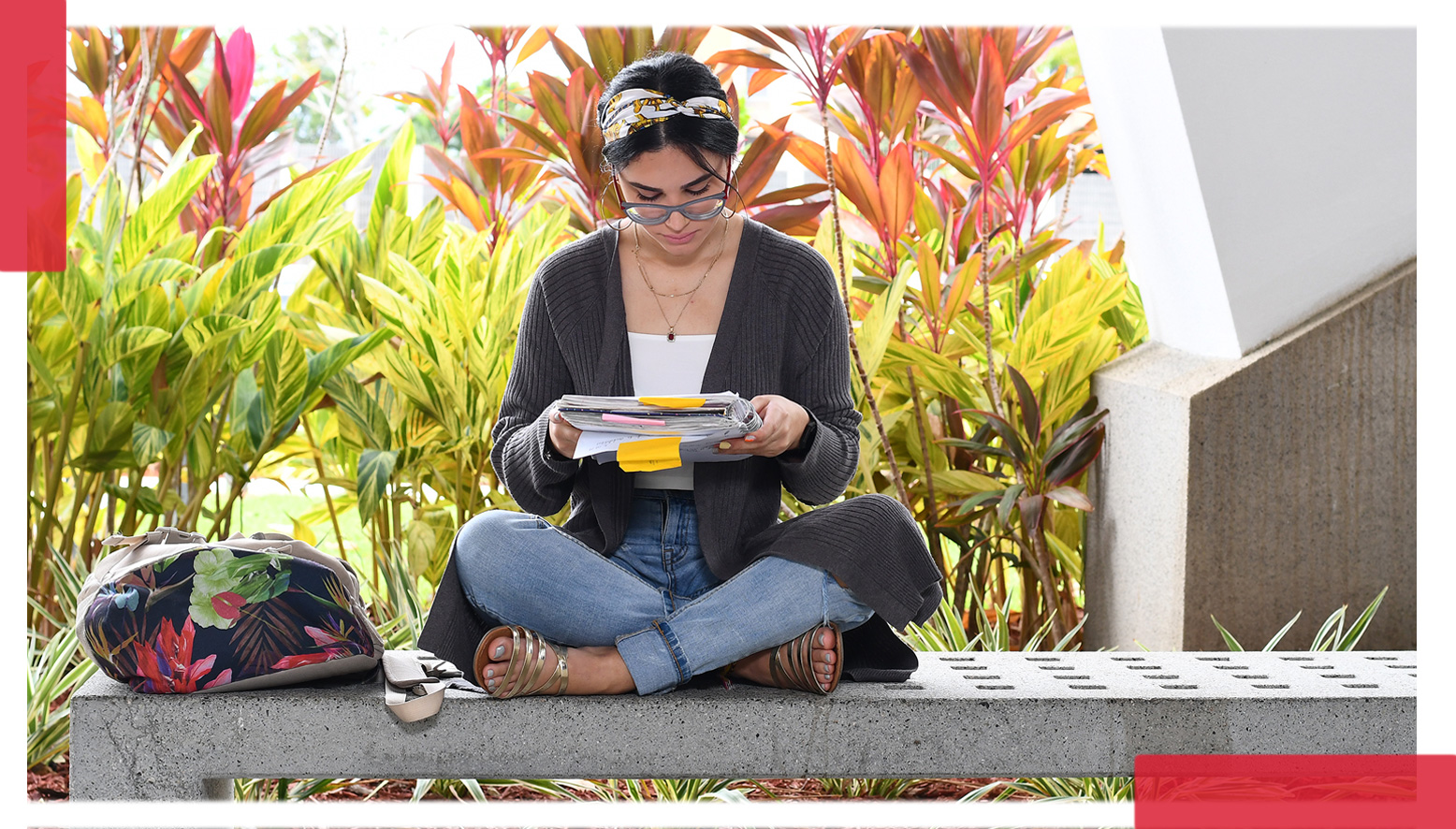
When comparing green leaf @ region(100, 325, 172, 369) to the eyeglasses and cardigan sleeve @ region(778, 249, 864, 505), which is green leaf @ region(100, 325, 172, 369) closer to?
the eyeglasses

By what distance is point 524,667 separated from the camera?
59.3 inches

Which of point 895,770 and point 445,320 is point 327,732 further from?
point 445,320

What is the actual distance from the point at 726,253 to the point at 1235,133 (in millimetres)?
1026

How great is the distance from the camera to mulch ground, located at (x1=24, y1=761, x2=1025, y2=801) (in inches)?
78.7

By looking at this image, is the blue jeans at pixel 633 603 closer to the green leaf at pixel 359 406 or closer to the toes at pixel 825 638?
the toes at pixel 825 638

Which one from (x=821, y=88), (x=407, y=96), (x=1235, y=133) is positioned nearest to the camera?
(x=1235, y=133)

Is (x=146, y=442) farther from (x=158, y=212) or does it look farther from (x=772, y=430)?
(x=772, y=430)

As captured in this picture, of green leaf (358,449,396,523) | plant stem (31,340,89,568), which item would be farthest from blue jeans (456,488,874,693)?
plant stem (31,340,89,568)

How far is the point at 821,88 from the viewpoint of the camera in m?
2.50

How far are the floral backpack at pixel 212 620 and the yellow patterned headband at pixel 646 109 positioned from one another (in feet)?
2.26

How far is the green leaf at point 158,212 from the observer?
90.7 inches

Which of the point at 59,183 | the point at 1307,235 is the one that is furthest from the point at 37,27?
the point at 1307,235

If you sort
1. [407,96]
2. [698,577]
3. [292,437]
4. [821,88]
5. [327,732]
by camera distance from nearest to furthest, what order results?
[327,732]
[698,577]
[821,88]
[292,437]
[407,96]

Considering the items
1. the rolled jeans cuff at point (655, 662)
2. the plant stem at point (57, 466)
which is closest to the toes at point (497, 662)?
the rolled jeans cuff at point (655, 662)
